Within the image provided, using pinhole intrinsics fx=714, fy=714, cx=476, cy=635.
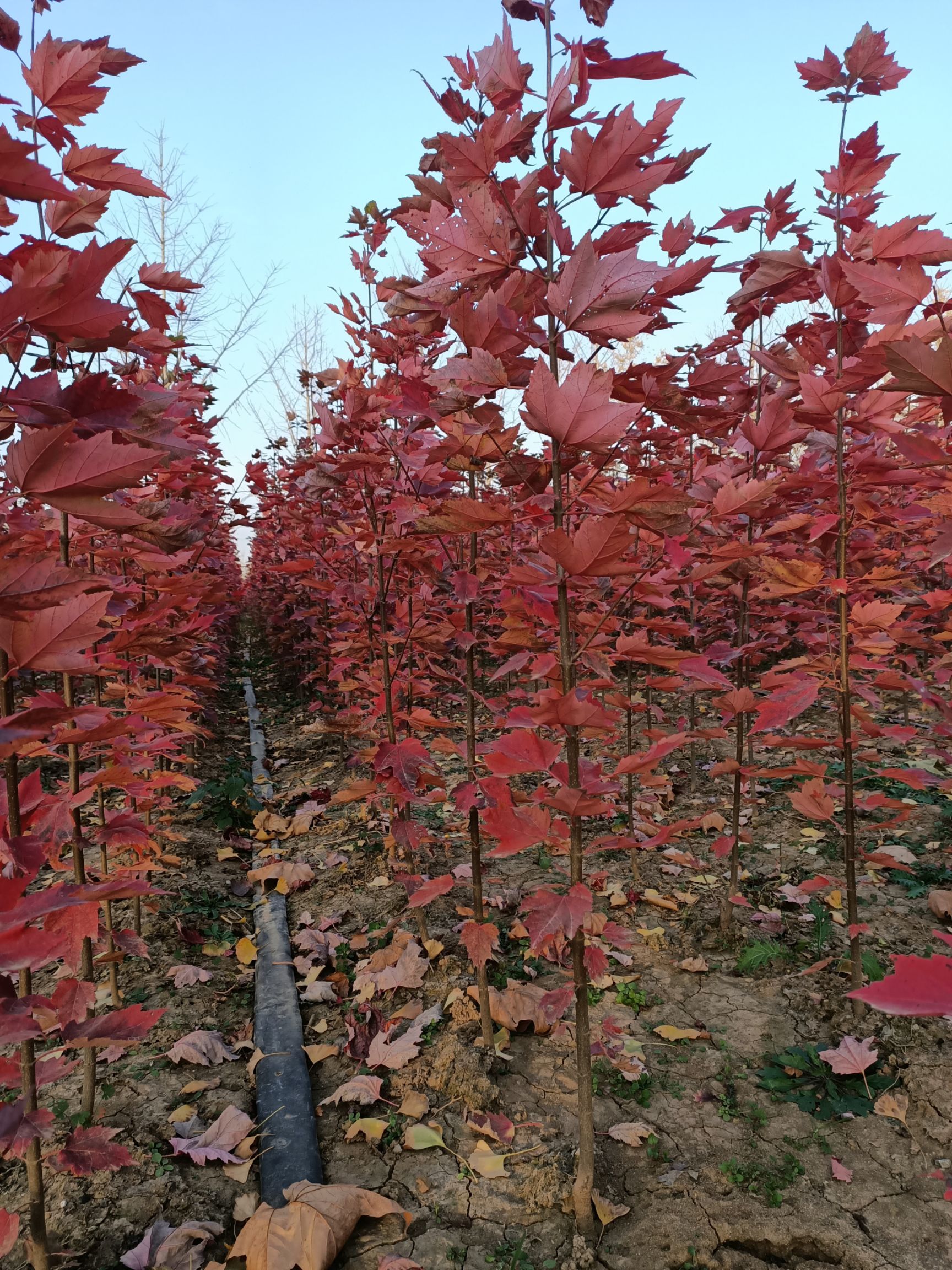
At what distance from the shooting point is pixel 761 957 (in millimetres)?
2574

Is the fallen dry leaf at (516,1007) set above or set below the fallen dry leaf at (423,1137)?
above

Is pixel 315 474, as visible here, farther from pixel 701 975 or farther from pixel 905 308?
pixel 701 975

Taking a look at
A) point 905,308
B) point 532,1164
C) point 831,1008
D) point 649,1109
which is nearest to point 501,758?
point 905,308

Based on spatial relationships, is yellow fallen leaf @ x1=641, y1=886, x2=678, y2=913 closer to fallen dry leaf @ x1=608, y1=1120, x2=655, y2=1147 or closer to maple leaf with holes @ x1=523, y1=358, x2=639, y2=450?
fallen dry leaf @ x1=608, y1=1120, x2=655, y2=1147

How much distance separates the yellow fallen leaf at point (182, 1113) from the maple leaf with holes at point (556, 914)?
1.38 metres

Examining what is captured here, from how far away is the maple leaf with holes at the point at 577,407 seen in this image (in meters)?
1.18

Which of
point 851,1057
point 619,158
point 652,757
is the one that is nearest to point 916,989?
point 652,757

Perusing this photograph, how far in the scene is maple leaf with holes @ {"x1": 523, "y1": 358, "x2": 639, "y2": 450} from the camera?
118 cm

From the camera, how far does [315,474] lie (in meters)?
2.45

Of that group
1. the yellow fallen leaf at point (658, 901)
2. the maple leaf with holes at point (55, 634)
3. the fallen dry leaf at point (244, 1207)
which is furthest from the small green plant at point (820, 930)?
the maple leaf with holes at point (55, 634)

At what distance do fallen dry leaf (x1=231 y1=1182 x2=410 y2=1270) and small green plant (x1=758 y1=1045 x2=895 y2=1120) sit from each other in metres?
1.12

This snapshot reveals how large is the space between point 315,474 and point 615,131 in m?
1.46

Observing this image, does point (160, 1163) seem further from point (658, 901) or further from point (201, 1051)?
point (658, 901)

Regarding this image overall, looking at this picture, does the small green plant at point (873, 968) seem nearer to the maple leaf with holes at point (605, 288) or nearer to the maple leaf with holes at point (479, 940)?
the maple leaf with holes at point (479, 940)
